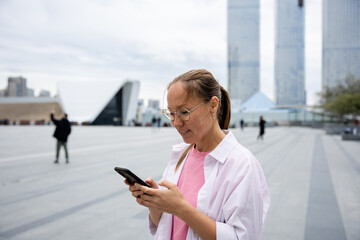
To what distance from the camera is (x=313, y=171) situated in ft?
24.9

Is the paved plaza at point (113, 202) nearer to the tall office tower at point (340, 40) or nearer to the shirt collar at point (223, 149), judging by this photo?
the shirt collar at point (223, 149)

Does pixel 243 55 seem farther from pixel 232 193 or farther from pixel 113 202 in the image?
pixel 232 193

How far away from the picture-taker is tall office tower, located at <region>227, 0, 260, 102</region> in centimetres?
11444

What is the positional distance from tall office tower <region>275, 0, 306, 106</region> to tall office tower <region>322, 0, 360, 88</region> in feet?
88.7

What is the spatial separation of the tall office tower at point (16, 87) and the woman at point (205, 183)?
9668 centimetres

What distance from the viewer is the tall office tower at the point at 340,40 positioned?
2921 inches

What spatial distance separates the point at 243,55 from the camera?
379 ft

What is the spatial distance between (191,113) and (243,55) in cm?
11990

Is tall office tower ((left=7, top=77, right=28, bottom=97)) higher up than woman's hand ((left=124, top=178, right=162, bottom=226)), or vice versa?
tall office tower ((left=7, top=77, right=28, bottom=97))

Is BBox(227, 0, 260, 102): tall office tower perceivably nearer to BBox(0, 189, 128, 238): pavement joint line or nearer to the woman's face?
BBox(0, 189, 128, 238): pavement joint line

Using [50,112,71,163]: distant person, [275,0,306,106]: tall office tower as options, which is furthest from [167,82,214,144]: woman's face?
[275,0,306,106]: tall office tower

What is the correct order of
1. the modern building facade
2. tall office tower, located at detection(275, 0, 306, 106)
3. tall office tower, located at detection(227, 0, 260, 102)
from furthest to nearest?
1. tall office tower, located at detection(227, 0, 260, 102)
2. tall office tower, located at detection(275, 0, 306, 106)
3. the modern building facade

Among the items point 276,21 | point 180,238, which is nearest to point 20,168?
point 180,238

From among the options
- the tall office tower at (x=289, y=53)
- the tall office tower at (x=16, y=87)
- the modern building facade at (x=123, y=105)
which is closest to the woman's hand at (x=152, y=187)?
the modern building facade at (x=123, y=105)
